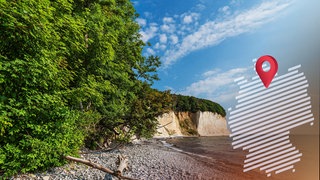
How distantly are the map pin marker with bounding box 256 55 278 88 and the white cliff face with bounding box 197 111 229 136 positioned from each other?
79.4 meters

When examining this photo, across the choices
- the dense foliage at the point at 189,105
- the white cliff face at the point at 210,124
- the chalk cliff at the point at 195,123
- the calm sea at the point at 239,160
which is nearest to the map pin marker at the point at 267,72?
the calm sea at the point at 239,160

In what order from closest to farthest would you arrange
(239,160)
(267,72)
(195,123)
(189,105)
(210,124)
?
Answer: (267,72) → (239,160) → (189,105) → (195,123) → (210,124)

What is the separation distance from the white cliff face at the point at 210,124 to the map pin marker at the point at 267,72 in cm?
7943

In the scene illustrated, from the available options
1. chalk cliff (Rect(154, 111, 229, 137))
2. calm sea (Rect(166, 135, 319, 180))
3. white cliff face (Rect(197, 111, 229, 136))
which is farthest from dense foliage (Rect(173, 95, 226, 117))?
calm sea (Rect(166, 135, 319, 180))

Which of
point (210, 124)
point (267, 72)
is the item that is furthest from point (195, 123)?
point (267, 72)

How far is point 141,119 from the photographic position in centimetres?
1772

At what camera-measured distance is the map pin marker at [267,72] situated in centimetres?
991

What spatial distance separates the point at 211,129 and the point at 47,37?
306 feet

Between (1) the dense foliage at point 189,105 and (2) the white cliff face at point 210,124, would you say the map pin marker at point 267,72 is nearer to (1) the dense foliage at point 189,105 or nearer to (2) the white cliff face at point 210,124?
(1) the dense foliage at point 189,105

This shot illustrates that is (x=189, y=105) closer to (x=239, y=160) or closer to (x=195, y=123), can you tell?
(x=195, y=123)

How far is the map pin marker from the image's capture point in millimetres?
9914

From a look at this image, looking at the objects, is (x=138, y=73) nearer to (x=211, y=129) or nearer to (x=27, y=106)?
(x=27, y=106)

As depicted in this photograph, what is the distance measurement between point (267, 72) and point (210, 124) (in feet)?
289

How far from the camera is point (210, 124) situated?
94438 mm
